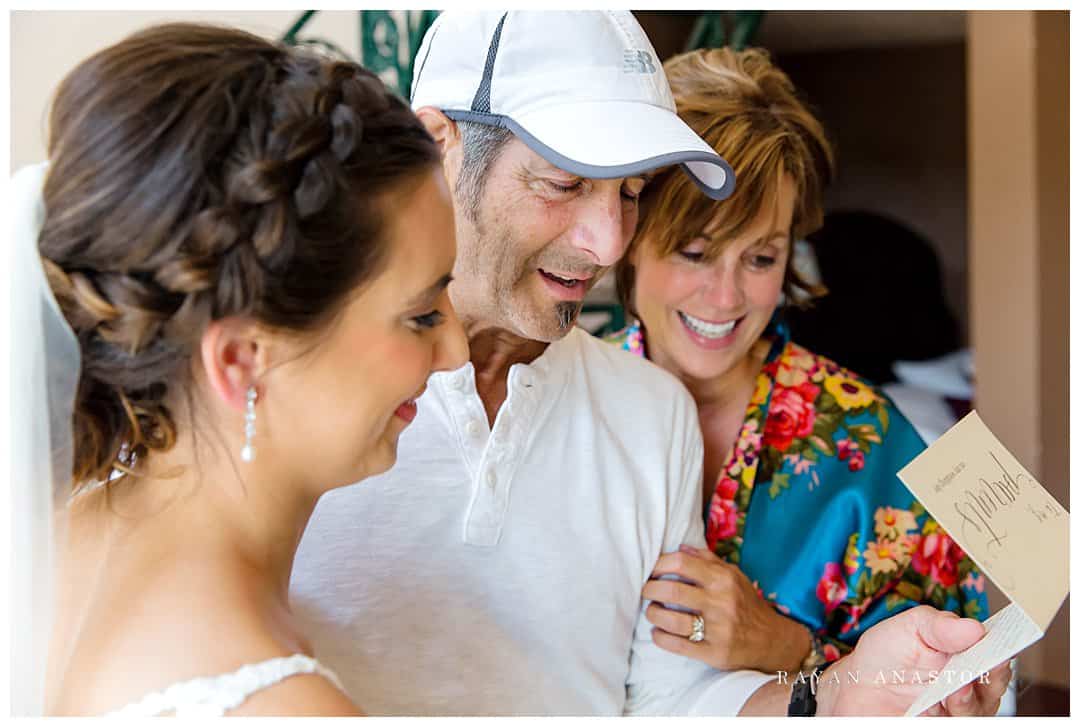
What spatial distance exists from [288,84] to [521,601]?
647 mm

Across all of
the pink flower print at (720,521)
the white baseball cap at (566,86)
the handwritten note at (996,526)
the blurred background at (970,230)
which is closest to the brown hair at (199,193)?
the blurred background at (970,230)

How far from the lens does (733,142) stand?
4.69 ft

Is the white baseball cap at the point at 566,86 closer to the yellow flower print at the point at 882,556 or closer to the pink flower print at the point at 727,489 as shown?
the pink flower print at the point at 727,489

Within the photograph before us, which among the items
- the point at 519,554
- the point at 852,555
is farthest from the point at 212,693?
the point at 852,555

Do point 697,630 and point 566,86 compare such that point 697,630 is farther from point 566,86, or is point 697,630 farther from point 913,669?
point 566,86

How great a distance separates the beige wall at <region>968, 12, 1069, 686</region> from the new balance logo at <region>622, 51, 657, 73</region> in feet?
7.23

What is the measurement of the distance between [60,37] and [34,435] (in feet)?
5.19

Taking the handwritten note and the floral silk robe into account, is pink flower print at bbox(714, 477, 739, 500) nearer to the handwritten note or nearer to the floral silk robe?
the floral silk robe

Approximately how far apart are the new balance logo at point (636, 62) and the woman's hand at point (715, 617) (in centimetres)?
56

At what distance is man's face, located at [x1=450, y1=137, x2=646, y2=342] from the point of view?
1.15 meters

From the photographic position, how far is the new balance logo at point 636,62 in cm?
112

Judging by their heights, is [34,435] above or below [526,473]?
above

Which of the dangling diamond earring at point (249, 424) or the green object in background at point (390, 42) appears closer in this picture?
the dangling diamond earring at point (249, 424)
